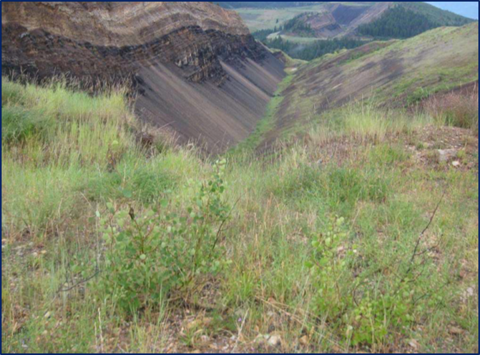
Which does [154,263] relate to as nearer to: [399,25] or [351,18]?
[399,25]

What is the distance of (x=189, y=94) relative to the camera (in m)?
17.8

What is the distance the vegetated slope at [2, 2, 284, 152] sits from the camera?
11.9m

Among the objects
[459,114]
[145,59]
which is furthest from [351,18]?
[459,114]

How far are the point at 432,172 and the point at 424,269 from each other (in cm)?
334

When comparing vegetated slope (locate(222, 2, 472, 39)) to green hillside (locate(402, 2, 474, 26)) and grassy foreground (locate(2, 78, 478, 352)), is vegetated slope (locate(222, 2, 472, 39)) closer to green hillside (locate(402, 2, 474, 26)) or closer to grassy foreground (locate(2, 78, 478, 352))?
green hillside (locate(402, 2, 474, 26))

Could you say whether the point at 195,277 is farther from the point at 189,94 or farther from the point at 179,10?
the point at 179,10

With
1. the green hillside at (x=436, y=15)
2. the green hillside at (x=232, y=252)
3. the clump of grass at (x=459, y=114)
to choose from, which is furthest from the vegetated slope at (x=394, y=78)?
the green hillside at (x=436, y=15)

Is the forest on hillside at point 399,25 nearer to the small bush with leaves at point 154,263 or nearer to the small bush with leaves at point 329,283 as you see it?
the small bush with leaves at point 329,283

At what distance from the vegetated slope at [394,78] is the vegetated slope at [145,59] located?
2.50 m

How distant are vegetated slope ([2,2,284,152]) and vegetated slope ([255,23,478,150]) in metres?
2.50

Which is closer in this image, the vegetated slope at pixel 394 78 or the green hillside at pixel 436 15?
the vegetated slope at pixel 394 78

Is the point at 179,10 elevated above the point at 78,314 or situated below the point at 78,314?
above

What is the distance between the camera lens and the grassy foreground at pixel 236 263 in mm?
2885

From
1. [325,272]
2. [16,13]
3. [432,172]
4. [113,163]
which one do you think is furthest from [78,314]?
[16,13]
